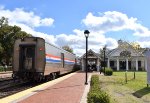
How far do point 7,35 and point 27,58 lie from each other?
5704 centimetres

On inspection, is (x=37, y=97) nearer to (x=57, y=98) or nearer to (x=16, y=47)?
(x=57, y=98)

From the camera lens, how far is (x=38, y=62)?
27.5 m

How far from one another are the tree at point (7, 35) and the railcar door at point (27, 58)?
5462 cm

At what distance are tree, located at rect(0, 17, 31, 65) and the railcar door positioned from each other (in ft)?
179

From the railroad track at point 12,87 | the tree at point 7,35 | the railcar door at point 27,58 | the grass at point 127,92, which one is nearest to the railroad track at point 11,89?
the railroad track at point 12,87

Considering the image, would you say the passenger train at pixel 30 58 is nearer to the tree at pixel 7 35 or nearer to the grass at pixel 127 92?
the grass at pixel 127 92

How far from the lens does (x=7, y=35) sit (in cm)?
8344

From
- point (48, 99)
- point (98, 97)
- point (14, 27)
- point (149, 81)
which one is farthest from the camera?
point (14, 27)

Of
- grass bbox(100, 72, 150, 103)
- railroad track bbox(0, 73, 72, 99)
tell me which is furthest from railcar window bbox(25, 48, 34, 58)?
grass bbox(100, 72, 150, 103)

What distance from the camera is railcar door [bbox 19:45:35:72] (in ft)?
90.3

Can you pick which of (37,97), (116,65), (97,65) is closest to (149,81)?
(37,97)

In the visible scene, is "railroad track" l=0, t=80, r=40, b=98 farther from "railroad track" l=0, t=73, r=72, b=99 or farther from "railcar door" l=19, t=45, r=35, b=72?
"railcar door" l=19, t=45, r=35, b=72

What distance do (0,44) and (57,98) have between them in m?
63.2

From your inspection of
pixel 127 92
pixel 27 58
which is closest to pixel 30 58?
pixel 27 58
